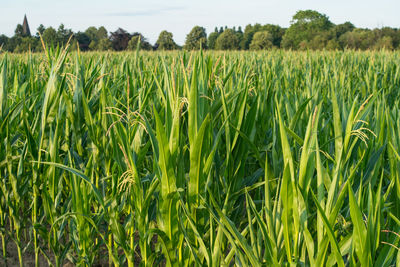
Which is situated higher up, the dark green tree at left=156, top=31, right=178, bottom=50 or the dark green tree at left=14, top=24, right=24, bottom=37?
the dark green tree at left=14, top=24, right=24, bottom=37

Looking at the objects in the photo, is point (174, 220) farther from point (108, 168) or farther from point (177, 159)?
point (108, 168)

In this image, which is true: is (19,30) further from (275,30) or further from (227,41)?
(275,30)

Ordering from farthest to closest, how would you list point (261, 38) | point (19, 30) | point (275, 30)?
point (275, 30), point (19, 30), point (261, 38)

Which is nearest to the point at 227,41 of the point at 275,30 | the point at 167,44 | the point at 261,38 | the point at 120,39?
the point at 261,38

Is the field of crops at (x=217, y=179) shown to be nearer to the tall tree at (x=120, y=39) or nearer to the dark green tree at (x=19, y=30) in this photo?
the tall tree at (x=120, y=39)

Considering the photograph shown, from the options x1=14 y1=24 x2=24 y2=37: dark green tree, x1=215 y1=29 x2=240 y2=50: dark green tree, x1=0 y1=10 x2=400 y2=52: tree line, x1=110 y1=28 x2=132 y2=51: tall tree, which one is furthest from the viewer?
x1=14 y1=24 x2=24 y2=37: dark green tree

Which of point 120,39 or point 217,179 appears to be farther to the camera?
point 120,39

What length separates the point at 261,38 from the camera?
39156 mm

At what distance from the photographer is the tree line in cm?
2705

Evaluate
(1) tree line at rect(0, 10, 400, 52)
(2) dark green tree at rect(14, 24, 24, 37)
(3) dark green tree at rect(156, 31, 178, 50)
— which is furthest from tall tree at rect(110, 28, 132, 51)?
(2) dark green tree at rect(14, 24, 24, 37)

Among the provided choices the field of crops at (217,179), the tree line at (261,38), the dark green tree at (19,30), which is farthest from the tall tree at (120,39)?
the field of crops at (217,179)

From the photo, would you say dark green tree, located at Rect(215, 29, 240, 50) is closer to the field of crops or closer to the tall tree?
the tall tree

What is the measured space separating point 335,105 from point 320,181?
0.29 m

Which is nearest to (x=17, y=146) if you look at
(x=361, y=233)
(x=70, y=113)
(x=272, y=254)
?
(x=70, y=113)
